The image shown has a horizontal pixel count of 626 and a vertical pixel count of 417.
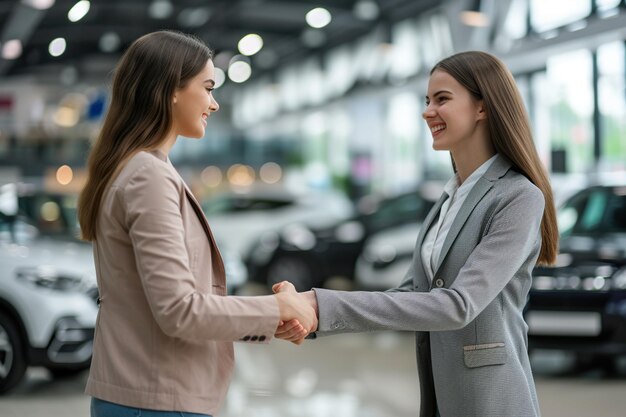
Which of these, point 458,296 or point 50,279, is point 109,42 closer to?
point 50,279

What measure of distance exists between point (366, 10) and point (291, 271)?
14.6 m

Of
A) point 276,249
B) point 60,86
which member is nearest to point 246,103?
point 60,86

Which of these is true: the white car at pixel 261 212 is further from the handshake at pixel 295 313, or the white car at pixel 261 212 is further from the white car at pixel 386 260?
the handshake at pixel 295 313

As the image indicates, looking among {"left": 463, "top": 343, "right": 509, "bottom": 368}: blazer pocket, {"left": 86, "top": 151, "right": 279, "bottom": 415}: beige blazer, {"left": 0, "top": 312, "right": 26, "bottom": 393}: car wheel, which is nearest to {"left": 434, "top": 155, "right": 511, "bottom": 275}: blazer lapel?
{"left": 463, "top": 343, "right": 509, "bottom": 368}: blazer pocket

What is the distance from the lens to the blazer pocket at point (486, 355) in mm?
2141

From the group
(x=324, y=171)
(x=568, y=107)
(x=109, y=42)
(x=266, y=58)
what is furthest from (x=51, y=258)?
(x=266, y=58)

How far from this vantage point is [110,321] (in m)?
1.87

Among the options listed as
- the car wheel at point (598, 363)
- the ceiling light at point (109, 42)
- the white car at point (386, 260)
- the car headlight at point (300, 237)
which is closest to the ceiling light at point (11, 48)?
the ceiling light at point (109, 42)

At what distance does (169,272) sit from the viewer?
1745 mm

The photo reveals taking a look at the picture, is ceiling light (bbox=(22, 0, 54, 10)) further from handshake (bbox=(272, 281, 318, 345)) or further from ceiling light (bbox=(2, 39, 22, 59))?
handshake (bbox=(272, 281, 318, 345))

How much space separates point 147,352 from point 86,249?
17.4 feet

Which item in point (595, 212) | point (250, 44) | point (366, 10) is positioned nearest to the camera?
point (595, 212)

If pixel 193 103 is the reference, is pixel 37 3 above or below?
above

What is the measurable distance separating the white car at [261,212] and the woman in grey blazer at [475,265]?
10.9 metres
